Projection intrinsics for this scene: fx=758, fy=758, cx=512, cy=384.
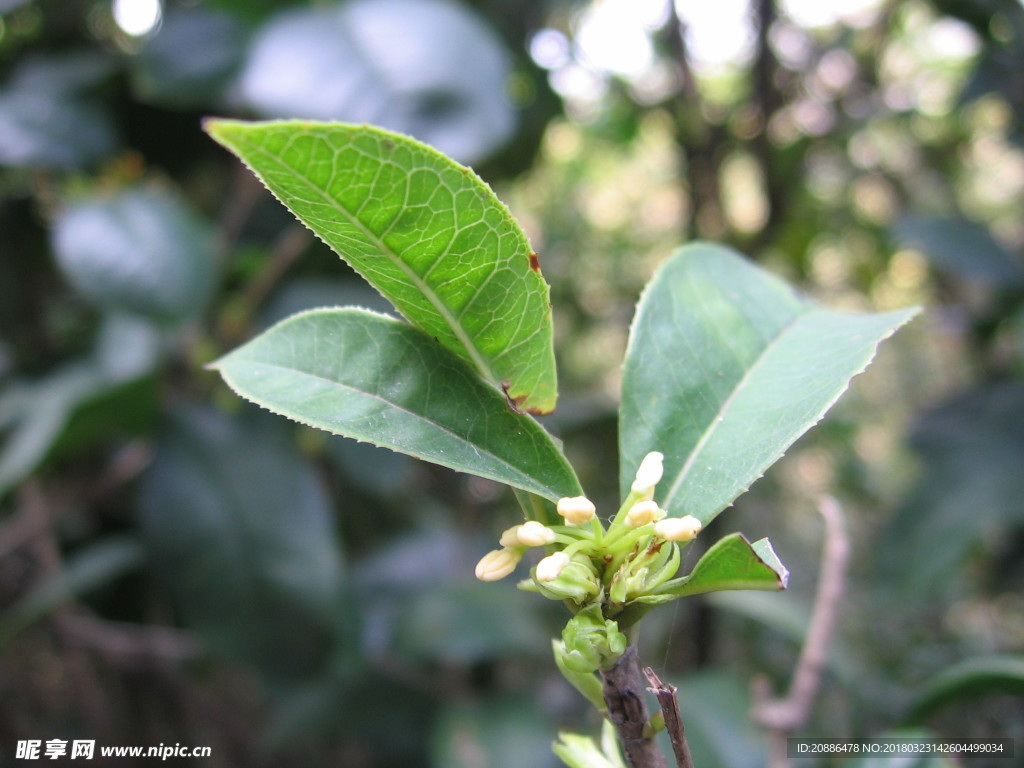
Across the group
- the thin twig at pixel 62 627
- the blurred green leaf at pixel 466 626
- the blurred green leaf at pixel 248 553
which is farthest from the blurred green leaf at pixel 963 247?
the thin twig at pixel 62 627

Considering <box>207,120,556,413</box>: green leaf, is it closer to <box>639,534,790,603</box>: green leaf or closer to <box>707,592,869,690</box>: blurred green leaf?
<box>639,534,790,603</box>: green leaf

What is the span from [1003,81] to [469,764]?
1535 mm

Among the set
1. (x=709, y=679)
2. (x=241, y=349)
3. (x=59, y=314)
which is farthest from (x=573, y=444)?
(x=241, y=349)

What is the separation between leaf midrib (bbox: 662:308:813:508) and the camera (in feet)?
1.29

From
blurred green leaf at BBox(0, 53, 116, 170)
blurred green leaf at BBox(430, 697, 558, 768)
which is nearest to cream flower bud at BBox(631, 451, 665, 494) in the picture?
blurred green leaf at BBox(430, 697, 558, 768)

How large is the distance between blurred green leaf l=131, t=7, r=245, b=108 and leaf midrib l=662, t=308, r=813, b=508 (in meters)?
1.07

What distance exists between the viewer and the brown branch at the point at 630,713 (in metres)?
0.31

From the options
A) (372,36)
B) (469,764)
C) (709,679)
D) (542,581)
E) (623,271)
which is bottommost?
(469,764)

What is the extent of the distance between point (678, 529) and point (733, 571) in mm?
27

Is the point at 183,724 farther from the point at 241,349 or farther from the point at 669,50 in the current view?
the point at 669,50

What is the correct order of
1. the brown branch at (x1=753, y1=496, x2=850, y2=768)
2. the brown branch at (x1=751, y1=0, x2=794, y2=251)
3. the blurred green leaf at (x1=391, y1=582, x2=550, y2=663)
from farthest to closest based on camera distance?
the brown branch at (x1=751, y1=0, x2=794, y2=251) < the blurred green leaf at (x1=391, y1=582, x2=550, y2=663) < the brown branch at (x1=753, y1=496, x2=850, y2=768)

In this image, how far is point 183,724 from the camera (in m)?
1.49

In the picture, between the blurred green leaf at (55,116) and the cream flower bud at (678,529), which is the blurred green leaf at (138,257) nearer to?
the blurred green leaf at (55,116)

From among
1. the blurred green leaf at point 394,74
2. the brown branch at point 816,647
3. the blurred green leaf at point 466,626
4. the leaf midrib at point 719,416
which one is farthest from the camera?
the blurred green leaf at point 466,626
